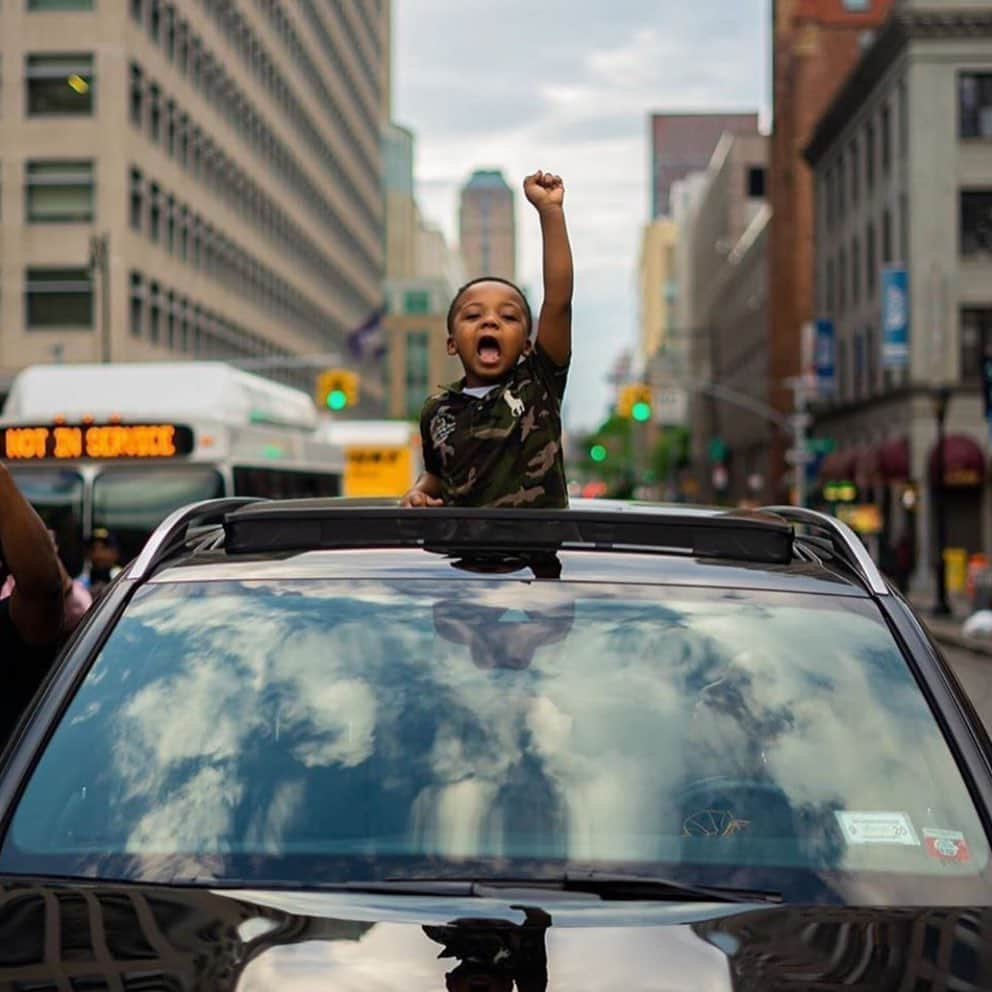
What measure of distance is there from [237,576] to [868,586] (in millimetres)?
1128

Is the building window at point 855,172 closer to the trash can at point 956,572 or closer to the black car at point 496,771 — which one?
the trash can at point 956,572

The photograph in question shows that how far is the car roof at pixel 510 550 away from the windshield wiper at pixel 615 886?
2.17 ft

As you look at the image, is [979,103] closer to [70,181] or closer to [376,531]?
[70,181]

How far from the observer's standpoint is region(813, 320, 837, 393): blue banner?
65.8m

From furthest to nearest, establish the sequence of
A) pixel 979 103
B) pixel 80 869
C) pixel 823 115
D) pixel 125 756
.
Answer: pixel 823 115 < pixel 979 103 < pixel 125 756 < pixel 80 869

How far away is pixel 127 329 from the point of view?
5531 centimetres

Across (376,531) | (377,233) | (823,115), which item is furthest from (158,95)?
(377,233)

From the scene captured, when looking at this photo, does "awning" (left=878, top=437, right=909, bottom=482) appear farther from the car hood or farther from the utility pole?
the car hood

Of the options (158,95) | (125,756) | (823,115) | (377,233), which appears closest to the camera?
(125,756)

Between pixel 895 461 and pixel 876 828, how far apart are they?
52.7m

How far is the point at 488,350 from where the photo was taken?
4.58 metres

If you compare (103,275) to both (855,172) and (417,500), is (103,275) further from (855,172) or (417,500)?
(417,500)

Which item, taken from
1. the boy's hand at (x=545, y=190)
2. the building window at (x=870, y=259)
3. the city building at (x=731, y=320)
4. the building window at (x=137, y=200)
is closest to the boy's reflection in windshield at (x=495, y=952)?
the boy's hand at (x=545, y=190)

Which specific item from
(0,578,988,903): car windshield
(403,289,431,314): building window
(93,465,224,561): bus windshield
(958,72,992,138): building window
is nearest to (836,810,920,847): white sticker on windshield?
(0,578,988,903): car windshield
